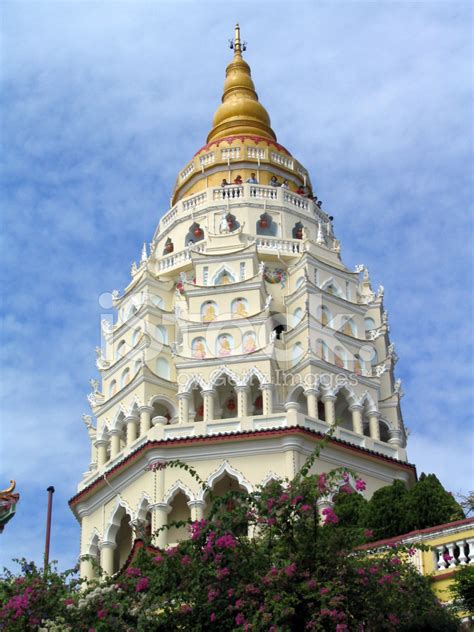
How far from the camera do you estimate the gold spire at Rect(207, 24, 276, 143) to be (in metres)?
44.5

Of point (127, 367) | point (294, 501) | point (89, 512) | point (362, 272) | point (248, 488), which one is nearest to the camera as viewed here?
point (294, 501)

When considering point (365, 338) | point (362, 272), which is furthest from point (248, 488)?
point (362, 272)

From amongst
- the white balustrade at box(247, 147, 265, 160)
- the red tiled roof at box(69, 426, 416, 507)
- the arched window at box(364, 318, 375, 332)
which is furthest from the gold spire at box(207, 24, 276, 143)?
the red tiled roof at box(69, 426, 416, 507)

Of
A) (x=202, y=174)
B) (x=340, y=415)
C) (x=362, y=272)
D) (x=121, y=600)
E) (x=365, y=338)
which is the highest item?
(x=202, y=174)

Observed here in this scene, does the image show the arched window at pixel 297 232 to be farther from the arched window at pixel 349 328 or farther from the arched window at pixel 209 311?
the arched window at pixel 209 311

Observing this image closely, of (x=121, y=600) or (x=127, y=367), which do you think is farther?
(x=127, y=367)

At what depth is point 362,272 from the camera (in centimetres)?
4081

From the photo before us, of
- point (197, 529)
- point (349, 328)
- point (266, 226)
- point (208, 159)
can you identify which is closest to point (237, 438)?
point (349, 328)

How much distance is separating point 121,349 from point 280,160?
9.67 metres

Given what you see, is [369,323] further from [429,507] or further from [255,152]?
[429,507]

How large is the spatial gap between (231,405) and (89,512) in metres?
5.18

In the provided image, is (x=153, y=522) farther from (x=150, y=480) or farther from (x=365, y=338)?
(x=365, y=338)

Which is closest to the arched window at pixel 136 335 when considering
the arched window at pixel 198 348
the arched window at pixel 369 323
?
the arched window at pixel 198 348

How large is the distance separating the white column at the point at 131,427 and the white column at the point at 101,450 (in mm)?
1351
